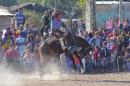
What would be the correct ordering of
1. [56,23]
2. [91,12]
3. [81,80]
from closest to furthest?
[81,80] → [56,23] → [91,12]

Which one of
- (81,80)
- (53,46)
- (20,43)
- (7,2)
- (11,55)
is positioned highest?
(53,46)

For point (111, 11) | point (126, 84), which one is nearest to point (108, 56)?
point (126, 84)

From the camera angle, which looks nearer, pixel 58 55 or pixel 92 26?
pixel 58 55

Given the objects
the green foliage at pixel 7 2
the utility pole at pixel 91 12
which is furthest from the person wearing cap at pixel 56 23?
the green foliage at pixel 7 2

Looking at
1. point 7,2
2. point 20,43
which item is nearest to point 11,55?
point 20,43

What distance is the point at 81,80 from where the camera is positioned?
17.0 metres

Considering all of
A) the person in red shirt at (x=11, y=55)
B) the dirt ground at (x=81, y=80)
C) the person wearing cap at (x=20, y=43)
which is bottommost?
the dirt ground at (x=81, y=80)

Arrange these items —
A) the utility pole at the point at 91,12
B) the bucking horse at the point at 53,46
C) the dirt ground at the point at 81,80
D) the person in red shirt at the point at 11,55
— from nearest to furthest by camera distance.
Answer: the dirt ground at the point at 81,80, the bucking horse at the point at 53,46, the person in red shirt at the point at 11,55, the utility pole at the point at 91,12

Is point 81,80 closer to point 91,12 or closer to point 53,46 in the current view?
point 53,46

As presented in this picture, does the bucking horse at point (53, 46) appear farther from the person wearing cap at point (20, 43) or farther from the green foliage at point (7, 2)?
the green foliage at point (7, 2)

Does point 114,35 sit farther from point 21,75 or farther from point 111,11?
point 111,11

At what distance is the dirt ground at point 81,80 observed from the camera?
15648mm

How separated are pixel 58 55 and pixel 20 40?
11.5 ft

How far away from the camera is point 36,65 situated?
19609mm
